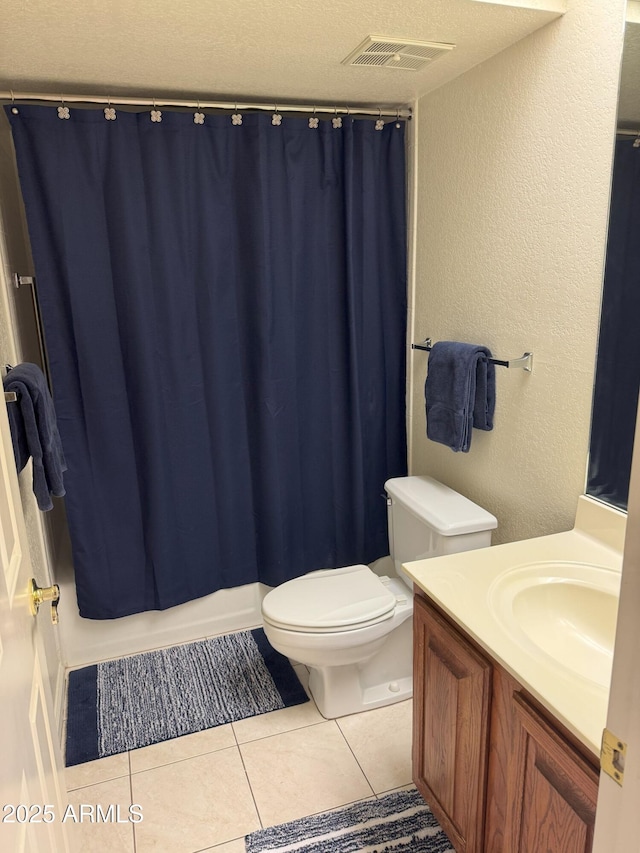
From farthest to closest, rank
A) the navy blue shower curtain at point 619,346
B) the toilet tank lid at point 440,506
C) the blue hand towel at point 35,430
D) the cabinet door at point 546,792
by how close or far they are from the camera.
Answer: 1. the toilet tank lid at point 440,506
2. the blue hand towel at point 35,430
3. the navy blue shower curtain at point 619,346
4. the cabinet door at point 546,792

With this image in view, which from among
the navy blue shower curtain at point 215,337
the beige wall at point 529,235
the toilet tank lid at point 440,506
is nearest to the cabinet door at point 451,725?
the toilet tank lid at point 440,506

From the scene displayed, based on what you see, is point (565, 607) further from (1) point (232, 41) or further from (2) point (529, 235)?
(1) point (232, 41)

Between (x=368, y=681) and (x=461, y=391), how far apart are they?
45.0 inches

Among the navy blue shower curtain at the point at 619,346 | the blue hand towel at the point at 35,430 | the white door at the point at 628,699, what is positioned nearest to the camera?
the white door at the point at 628,699

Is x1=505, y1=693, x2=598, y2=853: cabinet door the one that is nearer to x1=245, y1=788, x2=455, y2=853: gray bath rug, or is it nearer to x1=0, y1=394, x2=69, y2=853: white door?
x1=245, y1=788, x2=455, y2=853: gray bath rug

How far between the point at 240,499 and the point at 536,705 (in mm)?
1654

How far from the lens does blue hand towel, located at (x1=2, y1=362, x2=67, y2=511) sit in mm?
1759

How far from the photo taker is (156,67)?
1.96 m

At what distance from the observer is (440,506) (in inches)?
86.8

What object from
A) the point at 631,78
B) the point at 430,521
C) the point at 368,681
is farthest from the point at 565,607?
the point at 631,78

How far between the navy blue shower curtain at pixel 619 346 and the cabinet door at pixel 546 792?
2.27 ft

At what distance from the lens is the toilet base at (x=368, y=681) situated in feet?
7.41

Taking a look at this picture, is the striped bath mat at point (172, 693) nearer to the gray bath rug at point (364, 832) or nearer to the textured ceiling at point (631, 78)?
the gray bath rug at point (364, 832)

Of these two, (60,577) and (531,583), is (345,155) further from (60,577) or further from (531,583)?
(60,577)
